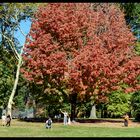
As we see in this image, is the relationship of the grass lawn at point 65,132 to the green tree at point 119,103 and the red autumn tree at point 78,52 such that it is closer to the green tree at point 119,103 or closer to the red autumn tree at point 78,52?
the red autumn tree at point 78,52

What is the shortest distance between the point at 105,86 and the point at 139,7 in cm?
2099

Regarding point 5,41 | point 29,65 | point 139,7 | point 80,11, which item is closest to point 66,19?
point 80,11

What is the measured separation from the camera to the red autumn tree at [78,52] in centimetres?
4359

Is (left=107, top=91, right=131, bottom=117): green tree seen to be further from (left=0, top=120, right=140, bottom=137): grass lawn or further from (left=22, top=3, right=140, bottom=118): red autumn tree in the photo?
(left=0, top=120, right=140, bottom=137): grass lawn

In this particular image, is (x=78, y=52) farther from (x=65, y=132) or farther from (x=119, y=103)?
(x=119, y=103)

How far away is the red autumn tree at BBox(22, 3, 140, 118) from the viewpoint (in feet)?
143

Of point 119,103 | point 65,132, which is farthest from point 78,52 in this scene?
point 119,103

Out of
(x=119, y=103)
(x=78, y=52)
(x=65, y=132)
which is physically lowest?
(x=65, y=132)

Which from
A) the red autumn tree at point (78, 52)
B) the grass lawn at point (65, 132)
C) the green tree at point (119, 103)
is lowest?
the grass lawn at point (65, 132)

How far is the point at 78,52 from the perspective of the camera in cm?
Result: 4450

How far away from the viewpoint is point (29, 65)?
45.4m

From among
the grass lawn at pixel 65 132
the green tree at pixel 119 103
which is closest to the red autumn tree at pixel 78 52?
the grass lawn at pixel 65 132

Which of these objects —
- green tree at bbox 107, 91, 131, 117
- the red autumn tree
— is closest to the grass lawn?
the red autumn tree

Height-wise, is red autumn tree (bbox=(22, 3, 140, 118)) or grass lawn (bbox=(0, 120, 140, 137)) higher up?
red autumn tree (bbox=(22, 3, 140, 118))
